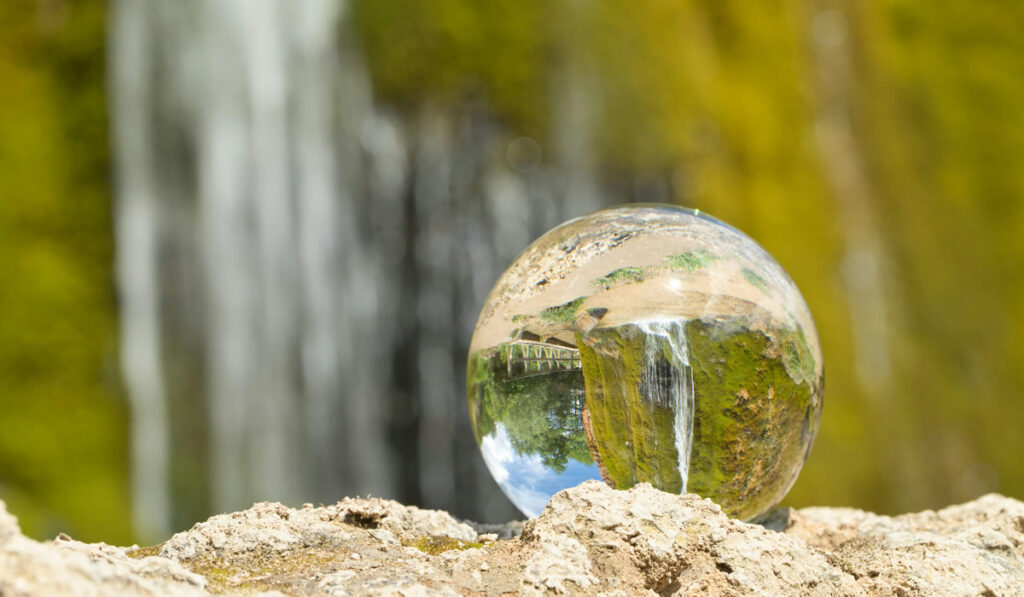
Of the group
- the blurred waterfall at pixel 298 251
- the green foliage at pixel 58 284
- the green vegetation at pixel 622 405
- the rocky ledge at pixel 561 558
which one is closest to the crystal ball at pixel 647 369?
the green vegetation at pixel 622 405

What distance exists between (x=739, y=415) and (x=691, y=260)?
378 mm

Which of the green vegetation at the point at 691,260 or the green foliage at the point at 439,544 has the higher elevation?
the green vegetation at the point at 691,260

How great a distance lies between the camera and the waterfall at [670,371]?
7.92 ft

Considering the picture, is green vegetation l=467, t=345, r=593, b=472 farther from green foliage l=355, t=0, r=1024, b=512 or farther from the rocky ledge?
green foliage l=355, t=0, r=1024, b=512

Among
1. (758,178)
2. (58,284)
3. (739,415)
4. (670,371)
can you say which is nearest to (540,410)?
(670,371)

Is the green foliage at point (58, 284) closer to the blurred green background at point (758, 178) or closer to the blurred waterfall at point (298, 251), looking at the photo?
the blurred green background at point (758, 178)

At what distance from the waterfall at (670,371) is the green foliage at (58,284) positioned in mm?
5453

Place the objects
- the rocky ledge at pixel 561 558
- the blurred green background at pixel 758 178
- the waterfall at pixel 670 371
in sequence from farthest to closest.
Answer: the blurred green background at pixel 758 178, the waterfall at pixel 670 371, the rocky ledge at pixel 561 558

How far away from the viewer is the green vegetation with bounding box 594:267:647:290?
97.3 inches

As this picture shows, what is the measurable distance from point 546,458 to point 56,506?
552 centimetres

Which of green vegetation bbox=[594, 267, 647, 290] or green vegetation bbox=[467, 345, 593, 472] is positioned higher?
green vegetation bbox=[594, 267, 647, 290]

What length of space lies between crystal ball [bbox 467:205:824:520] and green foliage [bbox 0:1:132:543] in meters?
5.18

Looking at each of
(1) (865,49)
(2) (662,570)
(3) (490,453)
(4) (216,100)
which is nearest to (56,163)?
(4) (216,100)

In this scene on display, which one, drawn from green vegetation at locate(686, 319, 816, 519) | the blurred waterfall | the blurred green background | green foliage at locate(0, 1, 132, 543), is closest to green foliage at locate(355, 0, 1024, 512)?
the blurred green background
